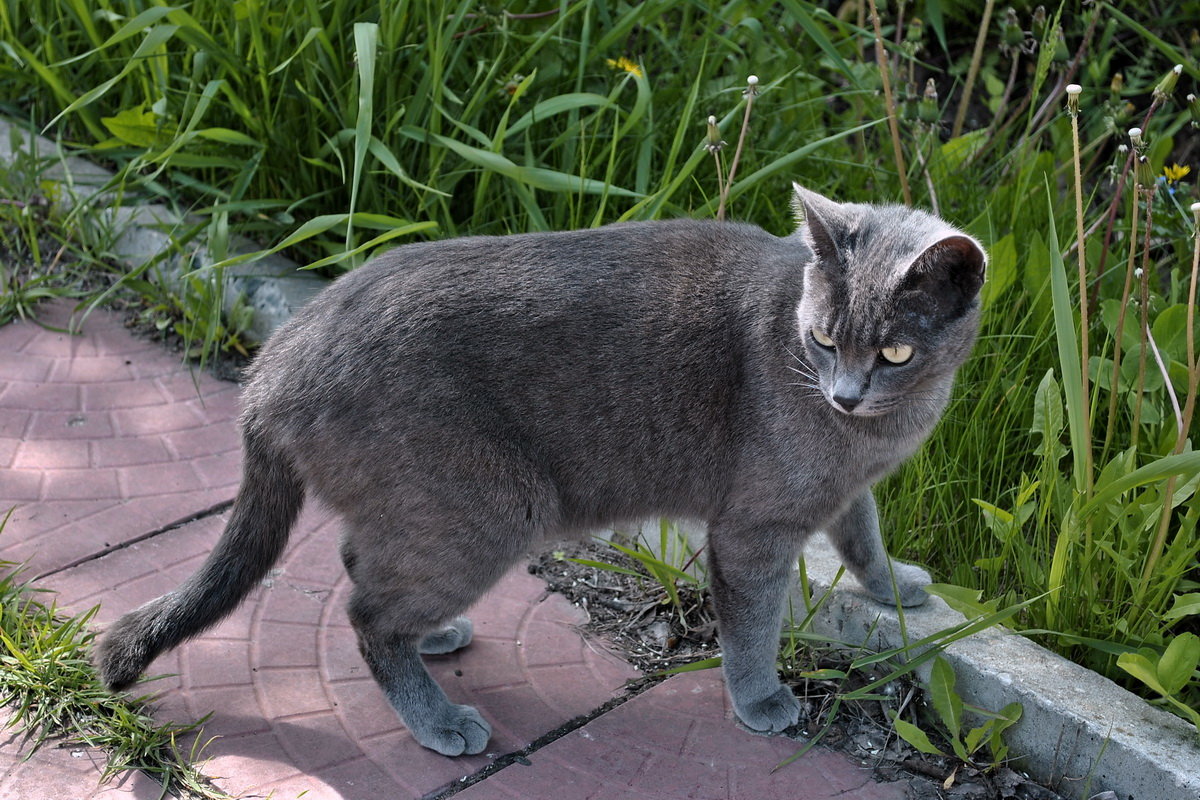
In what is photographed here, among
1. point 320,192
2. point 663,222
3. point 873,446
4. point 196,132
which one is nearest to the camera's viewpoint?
point 873,446

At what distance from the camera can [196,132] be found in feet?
11.0

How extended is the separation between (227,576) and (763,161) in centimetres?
212

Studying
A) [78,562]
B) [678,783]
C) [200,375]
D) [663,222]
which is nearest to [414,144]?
[200,375]

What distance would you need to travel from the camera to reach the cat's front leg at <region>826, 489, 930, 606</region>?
2744mm

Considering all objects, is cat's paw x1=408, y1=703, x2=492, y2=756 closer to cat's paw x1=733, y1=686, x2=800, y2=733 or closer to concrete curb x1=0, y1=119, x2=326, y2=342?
cat's paw x1=733, y1=686, x2=800, y2=733

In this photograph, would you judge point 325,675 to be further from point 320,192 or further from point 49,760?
point 320,192

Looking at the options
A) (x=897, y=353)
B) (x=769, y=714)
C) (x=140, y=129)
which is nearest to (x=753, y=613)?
(x=769, y=714)

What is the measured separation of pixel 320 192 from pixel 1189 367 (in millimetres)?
2430

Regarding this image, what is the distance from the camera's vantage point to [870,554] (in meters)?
2.75

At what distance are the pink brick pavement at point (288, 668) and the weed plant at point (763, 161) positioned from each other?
61 centimetres

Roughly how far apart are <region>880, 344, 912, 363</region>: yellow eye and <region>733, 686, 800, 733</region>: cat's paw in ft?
2.59

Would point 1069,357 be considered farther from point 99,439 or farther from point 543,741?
point 99,439

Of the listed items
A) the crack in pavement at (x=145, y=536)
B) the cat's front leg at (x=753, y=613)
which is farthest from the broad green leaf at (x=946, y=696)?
the crack in pavement at (x=145, y=536)

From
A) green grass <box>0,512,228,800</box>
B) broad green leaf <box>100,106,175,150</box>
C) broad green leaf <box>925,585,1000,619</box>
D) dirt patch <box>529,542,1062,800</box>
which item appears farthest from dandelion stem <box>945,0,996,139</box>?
green grass <box>0,512,228,800</box>
